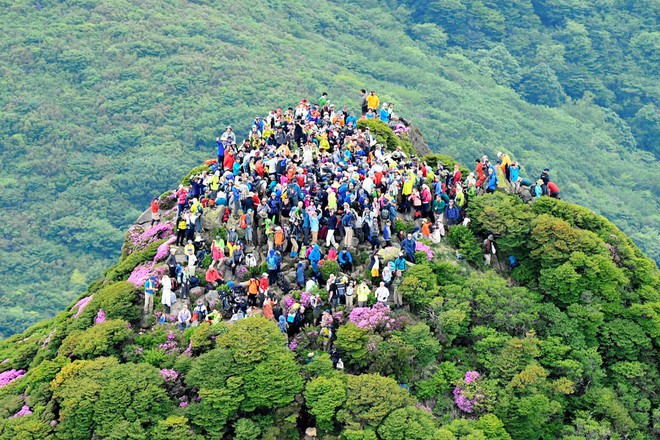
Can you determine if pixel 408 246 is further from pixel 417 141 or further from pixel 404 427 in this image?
pixel 417 141

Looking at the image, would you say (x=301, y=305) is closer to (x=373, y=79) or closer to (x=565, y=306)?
(x=565, y=306)

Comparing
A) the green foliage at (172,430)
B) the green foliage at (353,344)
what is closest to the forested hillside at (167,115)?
the green foliage at (353,344)

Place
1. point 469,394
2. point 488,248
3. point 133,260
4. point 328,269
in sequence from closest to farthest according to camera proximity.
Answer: point 469,394
point 328,269
point 488,248
point 133,260

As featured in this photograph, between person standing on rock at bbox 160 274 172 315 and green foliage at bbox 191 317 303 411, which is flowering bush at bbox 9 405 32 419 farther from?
green foliage at bbox 191 317 303 411

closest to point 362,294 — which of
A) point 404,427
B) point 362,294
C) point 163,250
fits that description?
point 362,294

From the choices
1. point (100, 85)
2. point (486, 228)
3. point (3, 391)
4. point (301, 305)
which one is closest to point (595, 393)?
point (486, 228)

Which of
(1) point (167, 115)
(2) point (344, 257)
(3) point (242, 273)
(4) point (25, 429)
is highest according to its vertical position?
(2) point (344, 257)

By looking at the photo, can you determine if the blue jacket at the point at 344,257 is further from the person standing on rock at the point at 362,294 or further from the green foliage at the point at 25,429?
the green foliage at the point at 25,429

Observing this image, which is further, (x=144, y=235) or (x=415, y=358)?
(x=144, y=235)
